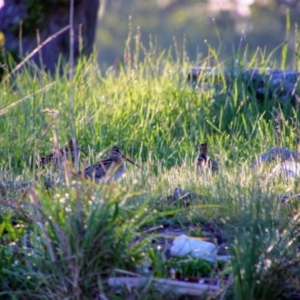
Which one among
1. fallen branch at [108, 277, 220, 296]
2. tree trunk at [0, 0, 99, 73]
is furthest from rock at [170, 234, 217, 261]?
tree trunk at [0, 0, 99, 73]

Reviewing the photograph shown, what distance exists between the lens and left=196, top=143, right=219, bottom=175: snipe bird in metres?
7.04

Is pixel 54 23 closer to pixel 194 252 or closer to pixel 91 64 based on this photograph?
pixel 91 64

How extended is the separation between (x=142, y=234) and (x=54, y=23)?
8.59m

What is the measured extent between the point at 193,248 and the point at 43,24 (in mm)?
8291

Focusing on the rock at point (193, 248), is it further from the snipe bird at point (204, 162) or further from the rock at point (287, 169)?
the snipe bird at point (204, 162)

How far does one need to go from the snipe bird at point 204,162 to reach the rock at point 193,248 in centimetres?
177

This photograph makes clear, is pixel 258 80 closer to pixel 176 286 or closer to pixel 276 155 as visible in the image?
pixel 276 155

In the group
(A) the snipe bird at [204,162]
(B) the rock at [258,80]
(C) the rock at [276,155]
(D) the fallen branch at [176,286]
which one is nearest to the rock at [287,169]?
(C) the rock at [276,155]

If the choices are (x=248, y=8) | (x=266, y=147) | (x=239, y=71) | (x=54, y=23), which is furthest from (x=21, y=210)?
(x=248, y=8)

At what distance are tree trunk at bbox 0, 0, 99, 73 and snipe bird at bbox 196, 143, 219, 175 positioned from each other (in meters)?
4.53

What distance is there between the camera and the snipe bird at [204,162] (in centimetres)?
704

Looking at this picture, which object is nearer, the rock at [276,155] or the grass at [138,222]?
the grass at [138,222]

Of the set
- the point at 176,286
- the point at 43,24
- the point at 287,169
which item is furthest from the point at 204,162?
the point at 43,24

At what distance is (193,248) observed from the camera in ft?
16.1
